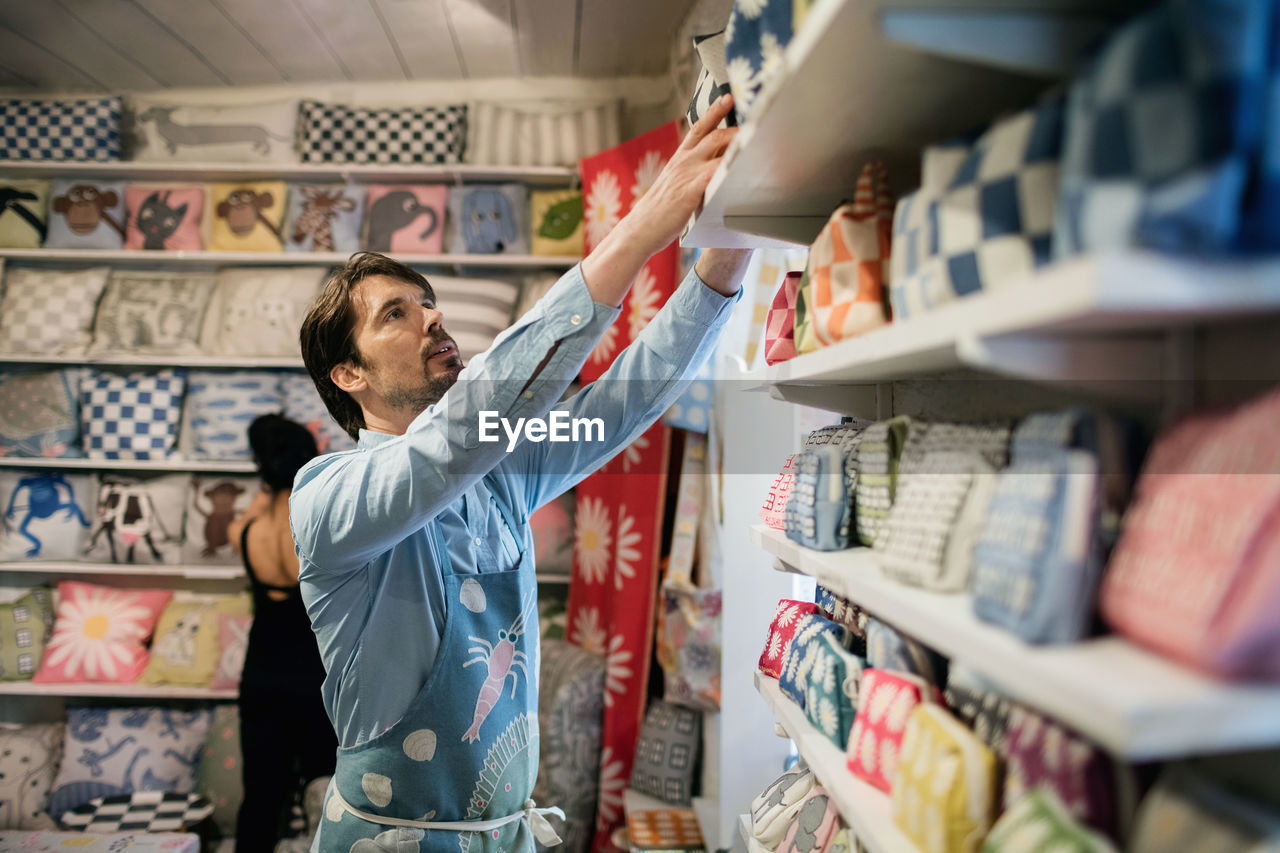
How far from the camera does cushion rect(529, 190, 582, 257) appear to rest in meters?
3.15

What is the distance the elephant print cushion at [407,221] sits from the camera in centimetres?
317

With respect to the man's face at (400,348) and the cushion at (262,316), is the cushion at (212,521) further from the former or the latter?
the man's face at (400,348)

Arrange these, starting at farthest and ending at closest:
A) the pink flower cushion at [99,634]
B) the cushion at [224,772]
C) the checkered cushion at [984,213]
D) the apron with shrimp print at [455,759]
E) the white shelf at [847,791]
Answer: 1. the pink flower cushion at [99,634]
2. the cushion at [224,772]
3. the apron with shrimp print at [455,759]
4. the white shelf at [847,791]
5. the checkered cushion at [984,213]

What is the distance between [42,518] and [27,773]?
1022 mm

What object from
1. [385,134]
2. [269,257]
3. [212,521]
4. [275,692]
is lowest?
[275,692]

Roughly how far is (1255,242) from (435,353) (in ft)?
4.44

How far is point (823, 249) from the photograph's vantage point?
A: 3.03 ft

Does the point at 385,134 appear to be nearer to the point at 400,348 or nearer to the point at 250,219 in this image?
the point at 250,219

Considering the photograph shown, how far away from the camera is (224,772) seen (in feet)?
9.86

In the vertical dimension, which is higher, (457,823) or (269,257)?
(269,257)

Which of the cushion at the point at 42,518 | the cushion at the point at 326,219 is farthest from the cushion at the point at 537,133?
the cushion at the point at 42,518

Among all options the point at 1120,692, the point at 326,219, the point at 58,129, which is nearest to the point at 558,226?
the point at 326,219

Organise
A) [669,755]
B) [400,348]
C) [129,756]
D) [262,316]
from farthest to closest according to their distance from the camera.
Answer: [262,316] < [129,756] < [669,755] < [400,348]

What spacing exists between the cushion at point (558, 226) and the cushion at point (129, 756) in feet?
7.60
